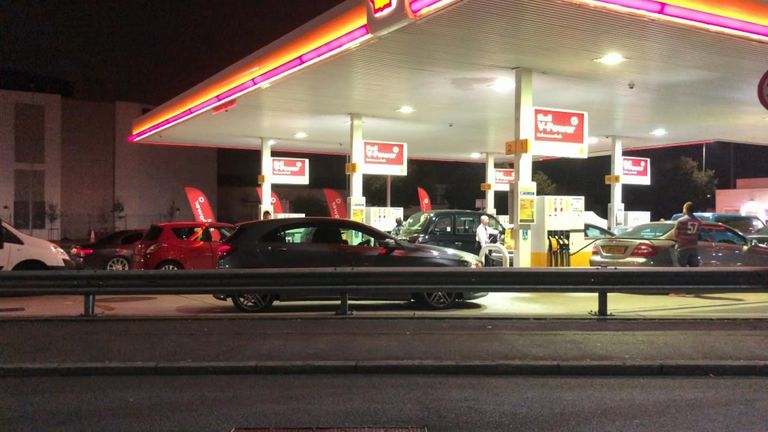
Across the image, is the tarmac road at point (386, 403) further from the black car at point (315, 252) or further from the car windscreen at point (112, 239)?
the car windscreen at point (112, 239)

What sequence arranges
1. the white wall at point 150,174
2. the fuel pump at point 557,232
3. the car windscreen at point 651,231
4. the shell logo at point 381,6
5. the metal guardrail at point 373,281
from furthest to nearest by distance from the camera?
the white wall at point 150,174 < the fuel pump at point 557,232 < the car windscreen at point 651,231 < the shell logo at point 381,6 < the metal guardrail at point 373,281

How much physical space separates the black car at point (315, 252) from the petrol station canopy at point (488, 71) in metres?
3.26

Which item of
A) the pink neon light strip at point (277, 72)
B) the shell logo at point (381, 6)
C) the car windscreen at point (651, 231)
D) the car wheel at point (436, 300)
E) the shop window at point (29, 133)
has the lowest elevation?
the car wheel at point (436, 300)

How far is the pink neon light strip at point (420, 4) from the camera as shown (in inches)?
352

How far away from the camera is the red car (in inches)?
515

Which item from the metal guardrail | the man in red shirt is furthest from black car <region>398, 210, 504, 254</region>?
the metal guardrail

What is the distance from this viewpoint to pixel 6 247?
12383 millimetres

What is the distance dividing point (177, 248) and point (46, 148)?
31.8 m

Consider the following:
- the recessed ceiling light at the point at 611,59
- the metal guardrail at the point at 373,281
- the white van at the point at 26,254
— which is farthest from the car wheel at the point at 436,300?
the white van at the point at 26,254

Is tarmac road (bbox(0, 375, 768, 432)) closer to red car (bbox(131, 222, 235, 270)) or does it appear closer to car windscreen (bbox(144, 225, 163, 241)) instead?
red car (bbox(131, 222, 235, 270))

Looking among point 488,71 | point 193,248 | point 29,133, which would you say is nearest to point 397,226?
point 488,71

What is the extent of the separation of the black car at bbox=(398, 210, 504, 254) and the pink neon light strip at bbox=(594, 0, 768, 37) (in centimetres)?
754

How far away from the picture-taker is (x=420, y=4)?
9070 millimetres

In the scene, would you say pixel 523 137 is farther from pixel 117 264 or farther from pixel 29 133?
pixel 29 133
